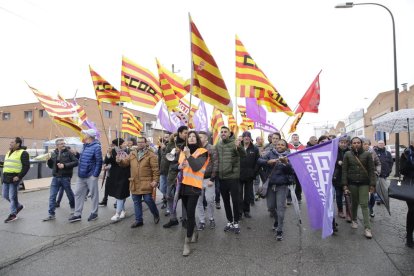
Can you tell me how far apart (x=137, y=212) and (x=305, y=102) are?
15.5 feet

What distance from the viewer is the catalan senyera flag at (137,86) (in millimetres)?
6879

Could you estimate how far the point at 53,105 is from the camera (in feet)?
24.6

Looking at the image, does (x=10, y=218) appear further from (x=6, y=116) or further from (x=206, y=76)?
(x=6, y=116)

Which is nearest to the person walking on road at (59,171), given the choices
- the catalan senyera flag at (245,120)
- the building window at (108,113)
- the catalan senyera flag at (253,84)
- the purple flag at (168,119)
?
the purple flag at (168,119)

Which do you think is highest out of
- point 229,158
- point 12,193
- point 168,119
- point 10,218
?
point 168,119

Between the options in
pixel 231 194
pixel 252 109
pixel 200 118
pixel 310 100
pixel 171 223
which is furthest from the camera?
pixel 200 118

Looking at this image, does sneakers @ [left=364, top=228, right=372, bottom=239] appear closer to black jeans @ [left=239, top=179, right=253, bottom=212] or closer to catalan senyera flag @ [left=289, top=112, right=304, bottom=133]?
black jeans @ [left=239, top=179, right=253, bottom=212]

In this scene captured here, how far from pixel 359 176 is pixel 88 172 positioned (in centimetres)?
538

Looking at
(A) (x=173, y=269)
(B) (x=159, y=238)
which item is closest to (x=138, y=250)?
(B) (x=159, y=238)

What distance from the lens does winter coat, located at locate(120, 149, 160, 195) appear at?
5.60 metres

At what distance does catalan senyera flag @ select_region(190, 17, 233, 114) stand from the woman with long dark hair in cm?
81

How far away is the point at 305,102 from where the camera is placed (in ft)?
23.0

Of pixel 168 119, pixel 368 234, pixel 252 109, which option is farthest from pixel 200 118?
pixel 368 234

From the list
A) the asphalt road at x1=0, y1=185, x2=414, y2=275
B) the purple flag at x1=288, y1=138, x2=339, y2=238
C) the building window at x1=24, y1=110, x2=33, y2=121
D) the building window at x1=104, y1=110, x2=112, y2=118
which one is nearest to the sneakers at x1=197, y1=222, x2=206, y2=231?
the asphalt road at x1=0, y1=185, x2=414, y2=275
